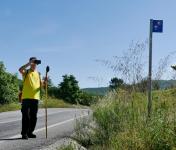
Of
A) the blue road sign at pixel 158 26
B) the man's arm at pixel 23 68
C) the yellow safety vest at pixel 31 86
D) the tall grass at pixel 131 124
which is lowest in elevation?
the tall grass at pixel 131 124

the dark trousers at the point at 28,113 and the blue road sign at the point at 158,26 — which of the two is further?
the dark trousers at the point at 28,113

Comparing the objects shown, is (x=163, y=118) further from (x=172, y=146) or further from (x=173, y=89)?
(x=173, y=89)

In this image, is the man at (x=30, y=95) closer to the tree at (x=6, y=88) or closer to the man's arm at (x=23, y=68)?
the man's arm at (x=23, y=68)

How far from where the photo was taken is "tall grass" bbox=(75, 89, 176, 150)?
29.6 feet

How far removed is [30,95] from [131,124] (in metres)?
4.75

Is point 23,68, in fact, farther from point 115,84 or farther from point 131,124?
point 131,124

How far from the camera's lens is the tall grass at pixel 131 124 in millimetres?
9031

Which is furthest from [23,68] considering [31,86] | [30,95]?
[30,95]

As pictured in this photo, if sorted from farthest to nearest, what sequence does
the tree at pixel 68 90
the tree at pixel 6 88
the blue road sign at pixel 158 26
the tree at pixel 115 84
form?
the tree at pixel 68 90
the tree at pixel 6 88
the tree at pixel 115 84
the blue road sign at pixel 158 26

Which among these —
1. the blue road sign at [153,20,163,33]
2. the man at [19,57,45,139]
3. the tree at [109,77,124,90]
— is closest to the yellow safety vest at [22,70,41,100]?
the man at [19,57,45,139]

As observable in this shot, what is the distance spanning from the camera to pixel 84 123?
13.0 m

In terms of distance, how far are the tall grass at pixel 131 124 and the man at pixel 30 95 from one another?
160cm

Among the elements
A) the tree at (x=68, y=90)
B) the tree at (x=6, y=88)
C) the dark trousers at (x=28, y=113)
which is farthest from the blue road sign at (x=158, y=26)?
the tree at (x=68, y=90)

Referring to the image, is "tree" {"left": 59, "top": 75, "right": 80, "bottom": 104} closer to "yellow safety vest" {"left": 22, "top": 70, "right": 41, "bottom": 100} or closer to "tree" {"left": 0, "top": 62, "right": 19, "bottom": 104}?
"tree" {"left": 0, "top": 62, "right": 19, "bottom": 104}
